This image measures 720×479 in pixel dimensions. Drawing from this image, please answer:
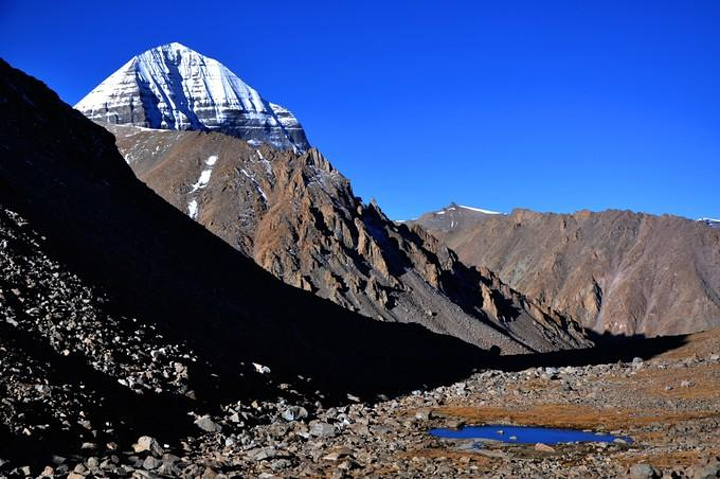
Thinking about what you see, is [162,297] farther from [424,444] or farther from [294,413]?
[424,444]

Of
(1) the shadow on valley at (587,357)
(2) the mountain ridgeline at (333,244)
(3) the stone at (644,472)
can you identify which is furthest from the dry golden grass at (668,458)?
(2) the mountain ridgeline at (333,244)

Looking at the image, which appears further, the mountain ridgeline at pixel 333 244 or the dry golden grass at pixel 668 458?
the mountain ridgeline at pixel 333 244

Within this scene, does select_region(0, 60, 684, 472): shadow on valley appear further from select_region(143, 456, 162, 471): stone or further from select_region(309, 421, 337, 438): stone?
select_region(309, 421, 337, 438): stone

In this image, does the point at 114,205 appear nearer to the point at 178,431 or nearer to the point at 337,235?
the point at 178,431

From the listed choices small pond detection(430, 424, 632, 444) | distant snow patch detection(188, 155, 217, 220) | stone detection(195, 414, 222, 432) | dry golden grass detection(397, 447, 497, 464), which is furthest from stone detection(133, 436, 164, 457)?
distant snow patch detection(188, 155, 217, 220)

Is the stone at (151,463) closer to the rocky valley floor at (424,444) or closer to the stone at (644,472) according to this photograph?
the rocky valley floor at (424,444)

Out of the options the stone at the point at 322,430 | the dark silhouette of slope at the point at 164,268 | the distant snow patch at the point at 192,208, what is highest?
the distant snow patch at the point at 192,208

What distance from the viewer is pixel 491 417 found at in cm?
4209

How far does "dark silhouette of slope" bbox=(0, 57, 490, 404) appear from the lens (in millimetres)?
45844

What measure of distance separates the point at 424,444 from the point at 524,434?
21.1 feet

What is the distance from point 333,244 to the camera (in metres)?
142

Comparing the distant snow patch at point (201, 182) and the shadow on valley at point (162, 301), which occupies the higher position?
the distant snow patch at point (201, 182)

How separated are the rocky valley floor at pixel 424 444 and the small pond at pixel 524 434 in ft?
3.44

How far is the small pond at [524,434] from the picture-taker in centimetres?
3412
